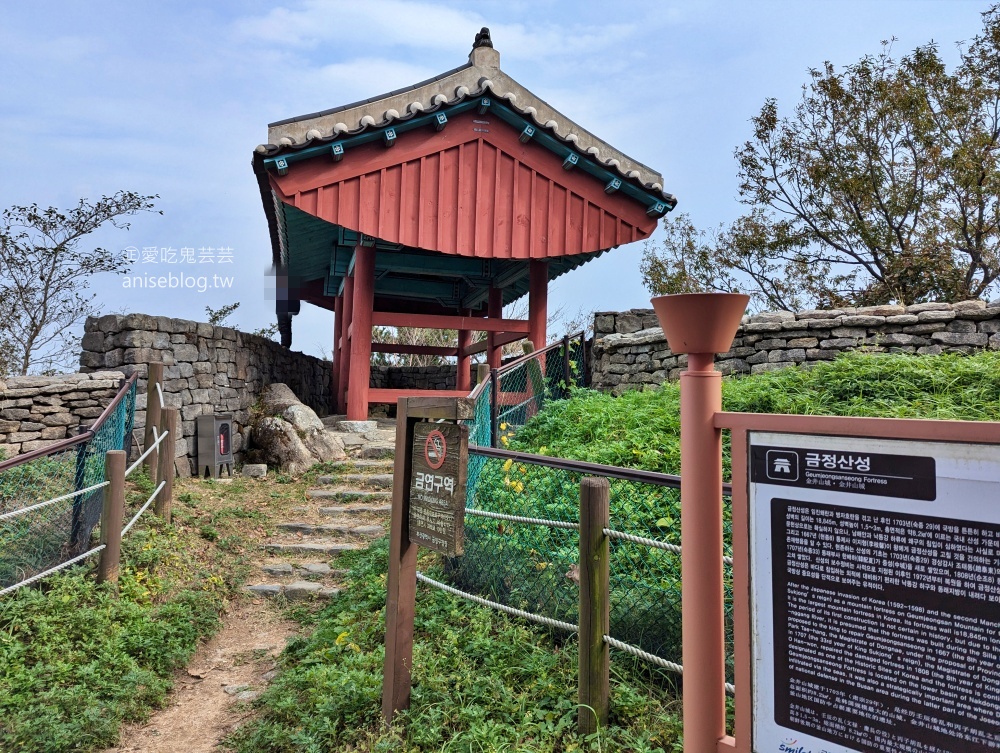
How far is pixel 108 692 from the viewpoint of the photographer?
3752 millimetres

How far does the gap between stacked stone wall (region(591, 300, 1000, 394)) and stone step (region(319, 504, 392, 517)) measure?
3497mm

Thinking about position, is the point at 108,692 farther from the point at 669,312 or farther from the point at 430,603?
the point at 669,312

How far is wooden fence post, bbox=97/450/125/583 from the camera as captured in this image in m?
4.84

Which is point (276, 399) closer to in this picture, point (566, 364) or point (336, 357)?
point (566, 364)

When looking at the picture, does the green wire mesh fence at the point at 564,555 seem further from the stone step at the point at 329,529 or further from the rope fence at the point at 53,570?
the rope fence at the point at 53,570

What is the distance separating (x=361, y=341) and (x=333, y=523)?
351cm

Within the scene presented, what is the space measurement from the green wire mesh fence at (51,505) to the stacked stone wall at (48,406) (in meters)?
0.77

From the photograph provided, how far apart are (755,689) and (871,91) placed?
14.5 metres

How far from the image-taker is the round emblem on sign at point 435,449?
3057 mm

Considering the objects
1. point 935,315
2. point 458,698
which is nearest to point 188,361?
point 458,698

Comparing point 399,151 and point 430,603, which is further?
point 399,151

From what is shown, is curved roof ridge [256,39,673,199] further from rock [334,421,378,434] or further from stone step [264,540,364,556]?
stone step [264,540,364,556]

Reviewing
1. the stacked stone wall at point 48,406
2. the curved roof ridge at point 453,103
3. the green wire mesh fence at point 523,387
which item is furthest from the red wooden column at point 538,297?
the stacked stone wall at point 48,406

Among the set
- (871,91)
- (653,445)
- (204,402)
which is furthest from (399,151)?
(871,91)
